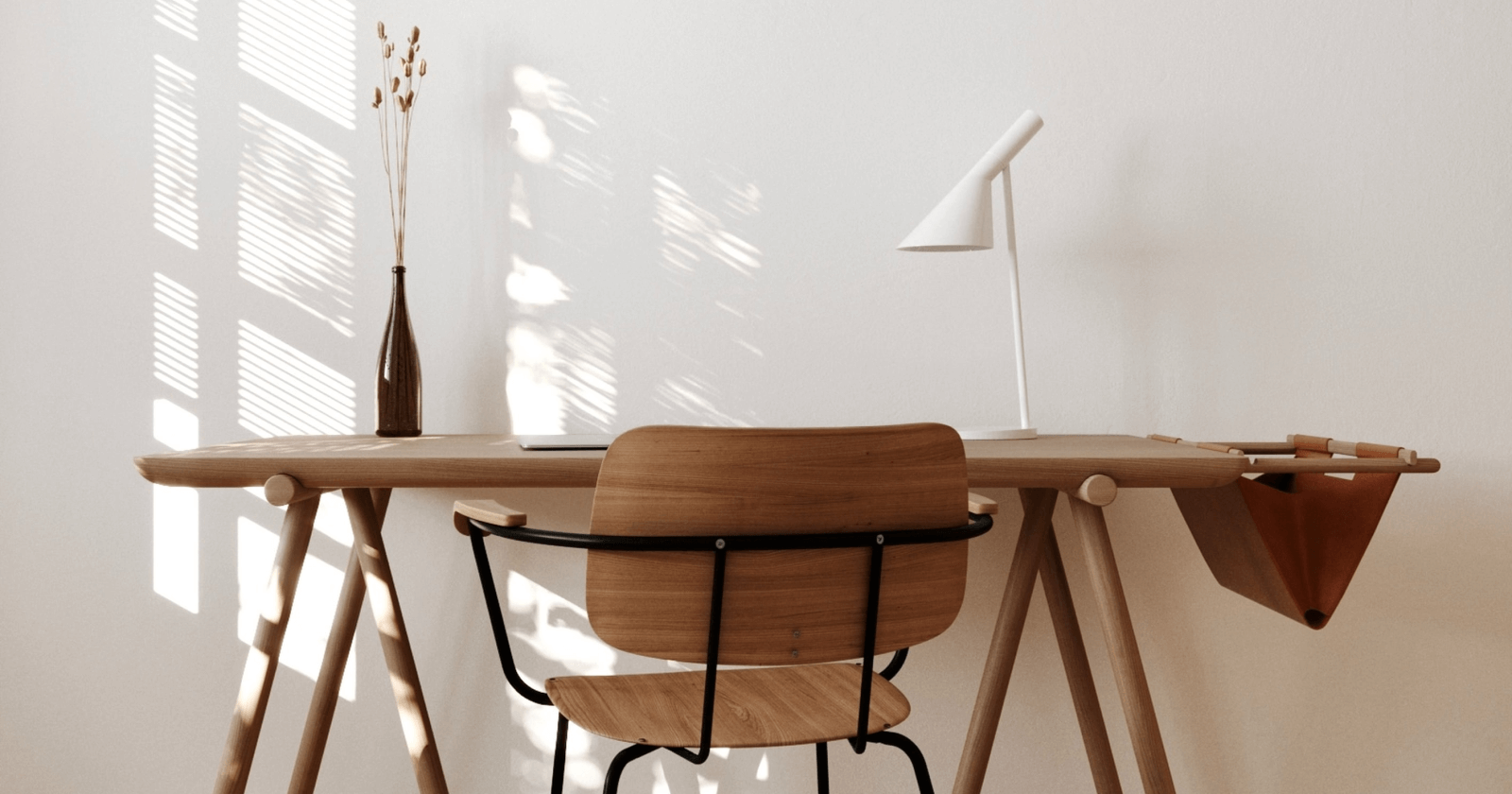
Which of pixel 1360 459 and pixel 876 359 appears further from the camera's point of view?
pixel 876 359

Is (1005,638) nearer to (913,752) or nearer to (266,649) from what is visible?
(913,752)

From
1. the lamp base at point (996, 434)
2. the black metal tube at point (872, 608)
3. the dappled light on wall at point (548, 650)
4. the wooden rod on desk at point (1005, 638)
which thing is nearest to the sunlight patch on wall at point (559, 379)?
the dappled light on wall at point (548, 650)

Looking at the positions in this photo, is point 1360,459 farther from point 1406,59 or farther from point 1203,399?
point 1406,59

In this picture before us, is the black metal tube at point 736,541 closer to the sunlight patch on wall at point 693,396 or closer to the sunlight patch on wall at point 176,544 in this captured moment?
the sunlight patch on wall at point 693,396

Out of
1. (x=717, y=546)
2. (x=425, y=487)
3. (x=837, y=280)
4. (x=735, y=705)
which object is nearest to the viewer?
(x=717, y=546)

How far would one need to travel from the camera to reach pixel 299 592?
1846mm

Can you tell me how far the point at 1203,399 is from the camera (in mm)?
1800

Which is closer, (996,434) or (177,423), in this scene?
(996,434)

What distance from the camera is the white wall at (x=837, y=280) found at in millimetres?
1792

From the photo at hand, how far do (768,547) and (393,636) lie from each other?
0.71 metres

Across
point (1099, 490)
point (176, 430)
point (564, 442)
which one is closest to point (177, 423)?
point (176, 430)

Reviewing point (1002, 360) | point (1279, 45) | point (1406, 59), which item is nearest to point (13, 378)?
point (1002, 360)

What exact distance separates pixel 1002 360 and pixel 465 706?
111cm

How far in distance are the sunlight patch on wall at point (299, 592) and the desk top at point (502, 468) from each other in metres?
0.56
